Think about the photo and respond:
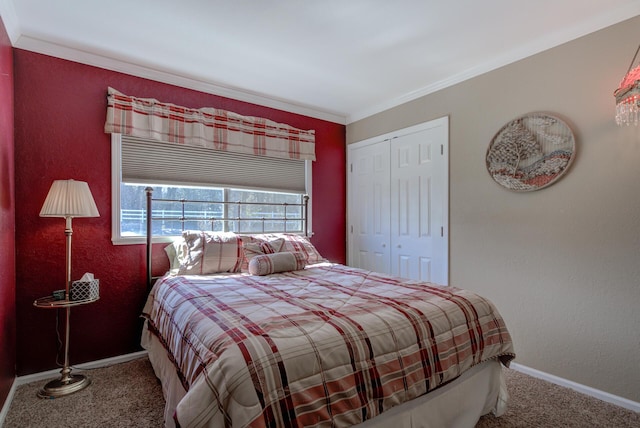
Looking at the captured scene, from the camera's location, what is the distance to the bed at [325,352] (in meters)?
1.12

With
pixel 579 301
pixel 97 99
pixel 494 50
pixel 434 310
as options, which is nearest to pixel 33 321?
pixel 97 99

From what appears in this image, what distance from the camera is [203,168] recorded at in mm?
3203

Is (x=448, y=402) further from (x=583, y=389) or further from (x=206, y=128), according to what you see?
(x=206, y=128)

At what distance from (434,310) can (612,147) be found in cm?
173

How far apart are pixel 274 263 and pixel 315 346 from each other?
147 centimetres

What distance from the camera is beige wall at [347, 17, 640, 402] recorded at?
6.89 feet

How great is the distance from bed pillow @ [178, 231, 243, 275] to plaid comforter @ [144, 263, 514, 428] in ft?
1.43

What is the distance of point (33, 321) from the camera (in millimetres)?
2389

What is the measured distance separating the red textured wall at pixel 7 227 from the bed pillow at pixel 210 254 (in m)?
1.06

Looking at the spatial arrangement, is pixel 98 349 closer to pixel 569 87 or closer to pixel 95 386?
pixel 95 386

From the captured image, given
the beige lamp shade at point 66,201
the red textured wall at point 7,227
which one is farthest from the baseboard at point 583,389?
the red textured wall at point 7,227

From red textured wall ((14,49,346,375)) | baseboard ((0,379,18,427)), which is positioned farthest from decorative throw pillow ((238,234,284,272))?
baseboard ((0,379,18,427))

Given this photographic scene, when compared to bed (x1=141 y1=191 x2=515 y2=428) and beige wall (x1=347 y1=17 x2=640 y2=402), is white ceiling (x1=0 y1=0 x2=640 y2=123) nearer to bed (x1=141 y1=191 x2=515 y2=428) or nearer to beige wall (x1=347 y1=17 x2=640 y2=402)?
beige wall (x1=347 y1=17 x2=640 y2=402)

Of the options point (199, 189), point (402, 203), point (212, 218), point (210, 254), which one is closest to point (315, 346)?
point (210, 254)
